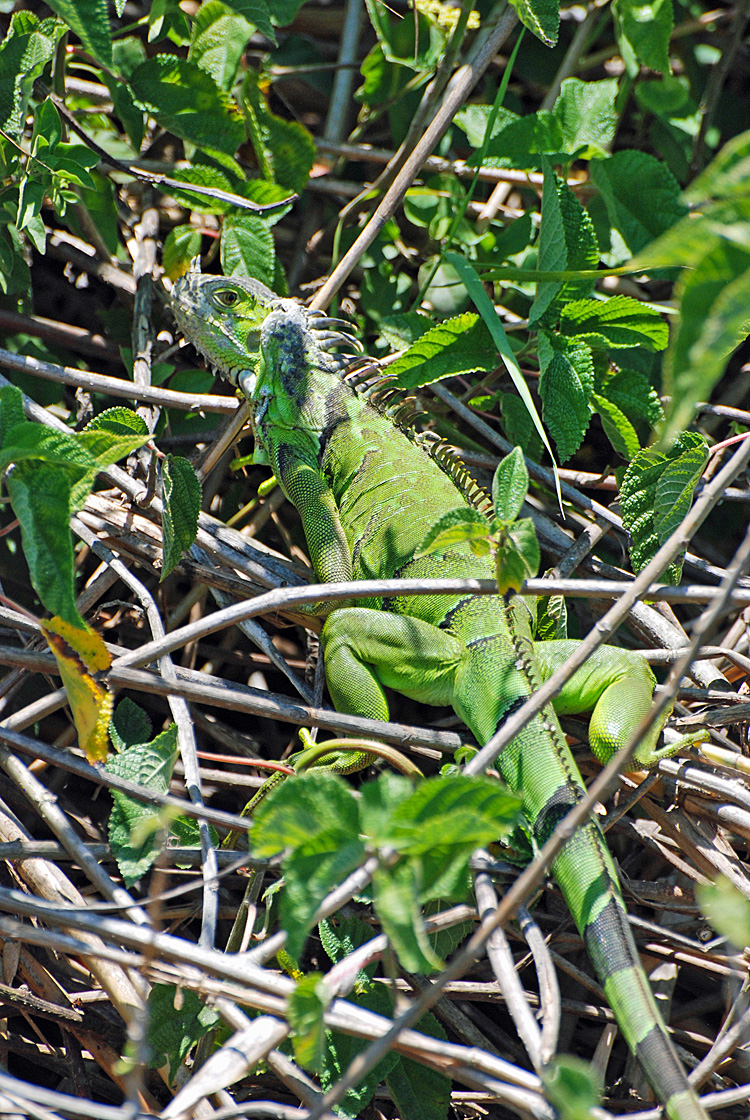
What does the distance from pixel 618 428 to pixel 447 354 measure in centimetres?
55

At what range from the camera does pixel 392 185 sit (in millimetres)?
3031

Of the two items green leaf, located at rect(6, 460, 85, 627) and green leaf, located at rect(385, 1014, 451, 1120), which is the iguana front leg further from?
green leaf, located at rect(6, 460, 85, 627)

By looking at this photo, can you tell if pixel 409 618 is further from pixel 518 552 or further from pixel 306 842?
pixel 306 842

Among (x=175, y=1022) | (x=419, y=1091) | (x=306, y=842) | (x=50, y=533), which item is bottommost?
(x=419, y=1091)

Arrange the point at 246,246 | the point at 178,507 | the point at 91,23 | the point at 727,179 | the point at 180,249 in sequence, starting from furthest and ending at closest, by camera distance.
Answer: the point at 180,249, the point at 246,246, the point at 178,507, the point at 91,23, the point at 727,179

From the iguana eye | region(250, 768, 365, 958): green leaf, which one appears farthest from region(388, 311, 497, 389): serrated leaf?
region(250, 768, 365, 958): green leaf

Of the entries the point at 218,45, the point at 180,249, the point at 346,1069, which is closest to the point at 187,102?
the point at 218,45

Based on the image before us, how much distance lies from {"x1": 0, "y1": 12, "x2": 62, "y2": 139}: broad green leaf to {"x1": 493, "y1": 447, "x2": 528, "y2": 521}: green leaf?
170cm

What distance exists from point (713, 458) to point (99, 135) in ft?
8.02

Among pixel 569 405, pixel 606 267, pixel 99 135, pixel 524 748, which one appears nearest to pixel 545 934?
pixel 524 748

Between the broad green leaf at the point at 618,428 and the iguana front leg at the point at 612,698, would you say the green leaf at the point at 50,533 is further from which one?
the broad green leaf at the point at 618,428

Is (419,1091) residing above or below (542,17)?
below

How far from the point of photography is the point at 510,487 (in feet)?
5.90

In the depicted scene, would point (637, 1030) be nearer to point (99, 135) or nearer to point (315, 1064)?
point (315, 1064)
